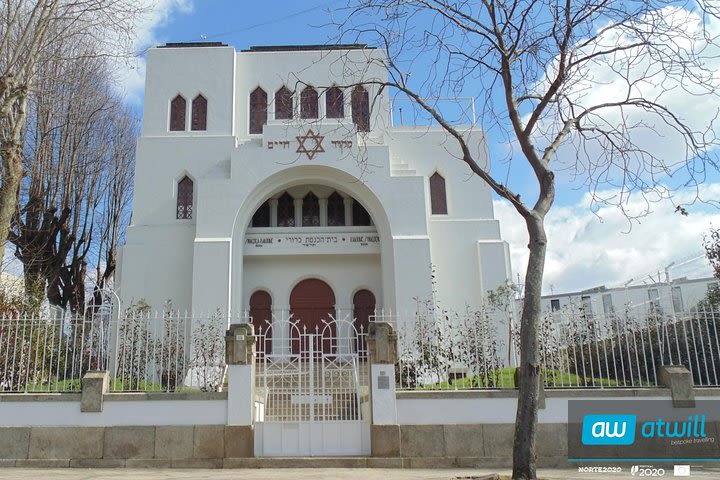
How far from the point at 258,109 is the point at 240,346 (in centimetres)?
1425

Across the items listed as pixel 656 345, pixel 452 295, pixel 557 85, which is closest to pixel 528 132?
pixel 557 85

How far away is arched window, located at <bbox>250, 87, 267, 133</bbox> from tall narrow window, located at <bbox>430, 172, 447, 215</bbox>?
260 inches

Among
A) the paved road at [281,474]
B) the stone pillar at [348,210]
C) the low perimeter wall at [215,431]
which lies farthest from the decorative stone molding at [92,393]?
the stone pillar at [348,210]

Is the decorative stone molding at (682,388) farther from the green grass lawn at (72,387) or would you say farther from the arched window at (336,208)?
the arched window at (336,208)

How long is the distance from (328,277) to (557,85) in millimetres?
14578

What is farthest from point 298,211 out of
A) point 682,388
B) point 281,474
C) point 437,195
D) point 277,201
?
point 682,388

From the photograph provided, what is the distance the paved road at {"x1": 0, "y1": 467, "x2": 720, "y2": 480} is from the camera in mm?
9305

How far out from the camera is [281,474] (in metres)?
9.66

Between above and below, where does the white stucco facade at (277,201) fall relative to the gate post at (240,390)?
above

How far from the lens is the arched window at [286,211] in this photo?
22609mm

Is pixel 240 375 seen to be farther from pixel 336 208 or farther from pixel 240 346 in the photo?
pixel 336 208

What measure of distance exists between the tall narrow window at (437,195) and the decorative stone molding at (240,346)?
11.9 metres

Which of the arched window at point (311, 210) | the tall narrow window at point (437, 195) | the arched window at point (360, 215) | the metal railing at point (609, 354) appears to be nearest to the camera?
the metal railing at point (609, 354)

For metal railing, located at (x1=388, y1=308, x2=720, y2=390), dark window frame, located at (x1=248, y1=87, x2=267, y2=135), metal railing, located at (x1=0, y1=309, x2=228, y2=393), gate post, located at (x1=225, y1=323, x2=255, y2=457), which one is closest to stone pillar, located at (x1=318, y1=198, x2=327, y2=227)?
dark window frame, located at (x1=248, y1=87, x2=267, y2=135)
